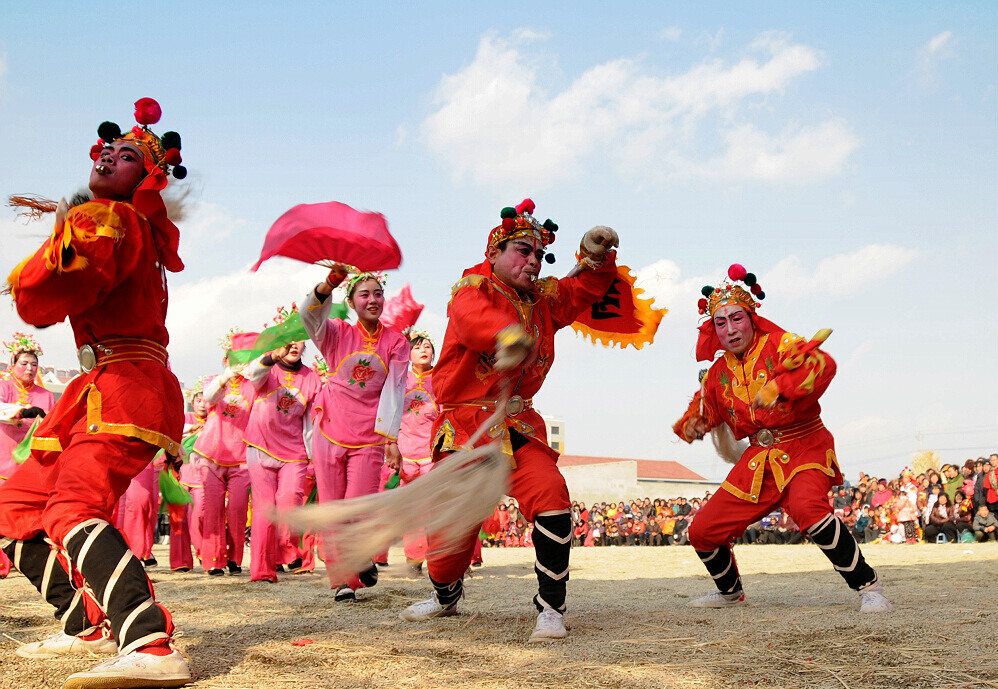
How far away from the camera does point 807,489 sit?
200 inches

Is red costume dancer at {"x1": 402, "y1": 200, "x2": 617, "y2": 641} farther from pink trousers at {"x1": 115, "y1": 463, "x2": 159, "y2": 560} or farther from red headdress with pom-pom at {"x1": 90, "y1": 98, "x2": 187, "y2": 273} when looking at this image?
pink trousers at {"x1": 115, "y1": 463, "x2": 159, "y2": 560}

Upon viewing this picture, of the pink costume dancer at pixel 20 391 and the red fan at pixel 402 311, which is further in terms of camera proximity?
the pink costume dancer at pixel 20 391

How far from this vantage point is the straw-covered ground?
128 inches

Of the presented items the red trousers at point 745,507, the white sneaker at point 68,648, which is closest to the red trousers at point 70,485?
the white sneaker at point 68,648

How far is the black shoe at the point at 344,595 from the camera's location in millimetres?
5855

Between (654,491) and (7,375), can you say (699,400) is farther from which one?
(654,491)

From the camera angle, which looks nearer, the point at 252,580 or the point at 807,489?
the point at 807,489

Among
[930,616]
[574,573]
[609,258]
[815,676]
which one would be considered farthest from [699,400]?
[574,573]

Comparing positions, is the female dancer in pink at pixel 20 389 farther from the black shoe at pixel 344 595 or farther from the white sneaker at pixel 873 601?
the white sneaker at pixel 873 601

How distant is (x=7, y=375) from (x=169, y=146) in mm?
6591

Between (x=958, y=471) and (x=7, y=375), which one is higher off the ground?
(x=7, y=375)

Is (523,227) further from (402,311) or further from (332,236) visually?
(402,311)

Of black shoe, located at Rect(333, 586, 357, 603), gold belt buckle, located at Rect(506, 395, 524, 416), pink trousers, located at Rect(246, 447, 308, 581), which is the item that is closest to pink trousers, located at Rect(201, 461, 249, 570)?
pink trousers, located at Rect(246, 447, 308, 581)

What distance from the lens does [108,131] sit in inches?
151
